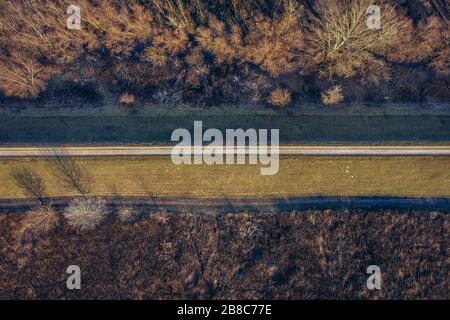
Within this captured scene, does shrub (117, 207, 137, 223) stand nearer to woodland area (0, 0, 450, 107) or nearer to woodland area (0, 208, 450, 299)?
woodland area (0, 208, 450, 299)

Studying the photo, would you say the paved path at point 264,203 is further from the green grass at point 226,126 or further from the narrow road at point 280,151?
the green grass at point 226,126

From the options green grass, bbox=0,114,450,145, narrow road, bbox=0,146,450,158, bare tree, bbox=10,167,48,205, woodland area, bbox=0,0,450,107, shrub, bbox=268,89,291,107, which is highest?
woodland area, bbox=0,0,450,107

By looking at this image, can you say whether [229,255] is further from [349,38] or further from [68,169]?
[349,38]

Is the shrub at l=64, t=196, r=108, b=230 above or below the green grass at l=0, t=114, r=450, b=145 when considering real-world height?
below

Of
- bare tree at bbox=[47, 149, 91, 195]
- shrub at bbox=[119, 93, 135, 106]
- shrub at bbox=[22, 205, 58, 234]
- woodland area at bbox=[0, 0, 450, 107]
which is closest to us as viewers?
bare tree at bbox=[47, 149, 91, 195]

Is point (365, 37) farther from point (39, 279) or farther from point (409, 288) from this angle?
point (39, 279)

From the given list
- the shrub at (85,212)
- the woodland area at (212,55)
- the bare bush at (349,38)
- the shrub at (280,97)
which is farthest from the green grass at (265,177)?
the bare bush at (349,38)

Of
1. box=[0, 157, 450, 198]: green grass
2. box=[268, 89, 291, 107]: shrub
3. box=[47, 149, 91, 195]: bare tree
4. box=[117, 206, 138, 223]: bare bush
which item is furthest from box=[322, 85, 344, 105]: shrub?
box=[47, 149, 91, 195]: bare tree
